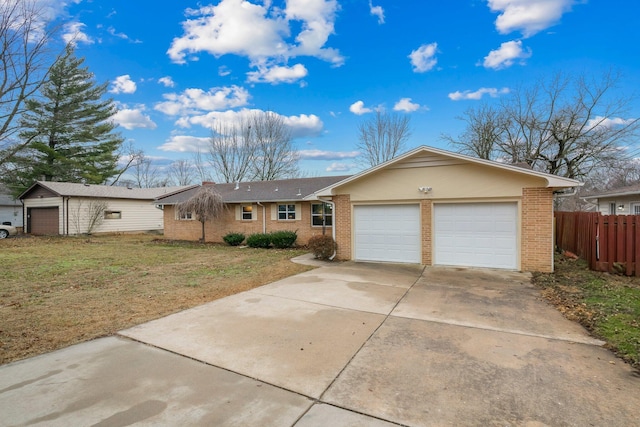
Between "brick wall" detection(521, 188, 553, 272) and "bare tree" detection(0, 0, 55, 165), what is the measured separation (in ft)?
70.4

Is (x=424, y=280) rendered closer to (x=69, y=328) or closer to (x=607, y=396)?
(x=607, y=396)

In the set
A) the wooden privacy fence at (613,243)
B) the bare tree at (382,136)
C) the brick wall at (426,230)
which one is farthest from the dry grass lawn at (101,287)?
the bare tree at (382,136)

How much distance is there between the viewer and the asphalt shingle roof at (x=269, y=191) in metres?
16.5

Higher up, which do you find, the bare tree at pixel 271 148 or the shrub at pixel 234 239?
the bare tree at pixel 271 148

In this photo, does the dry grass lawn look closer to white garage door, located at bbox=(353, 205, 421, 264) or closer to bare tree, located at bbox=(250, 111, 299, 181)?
white garage door, located at bbox=(353, 205, 421, 264)

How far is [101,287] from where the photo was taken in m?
7.62

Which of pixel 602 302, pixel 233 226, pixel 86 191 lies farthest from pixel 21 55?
pixel 602 302

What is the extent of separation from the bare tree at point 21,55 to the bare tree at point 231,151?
13021 millimetres

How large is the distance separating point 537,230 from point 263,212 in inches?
488

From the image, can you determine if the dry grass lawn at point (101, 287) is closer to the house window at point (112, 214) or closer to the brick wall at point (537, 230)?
the brick wall at point (537, 230)

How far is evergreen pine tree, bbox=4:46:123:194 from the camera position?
27.4 meters

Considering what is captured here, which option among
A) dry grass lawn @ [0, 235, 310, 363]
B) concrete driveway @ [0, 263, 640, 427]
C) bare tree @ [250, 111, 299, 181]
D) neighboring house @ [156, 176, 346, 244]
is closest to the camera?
concrete driveway @ [0, 263, 640, 427]

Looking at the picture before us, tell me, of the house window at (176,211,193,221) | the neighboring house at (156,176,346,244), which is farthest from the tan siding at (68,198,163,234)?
the neighboring house at (156,176,346,244)

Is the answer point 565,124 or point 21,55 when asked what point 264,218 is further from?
point 565,124
